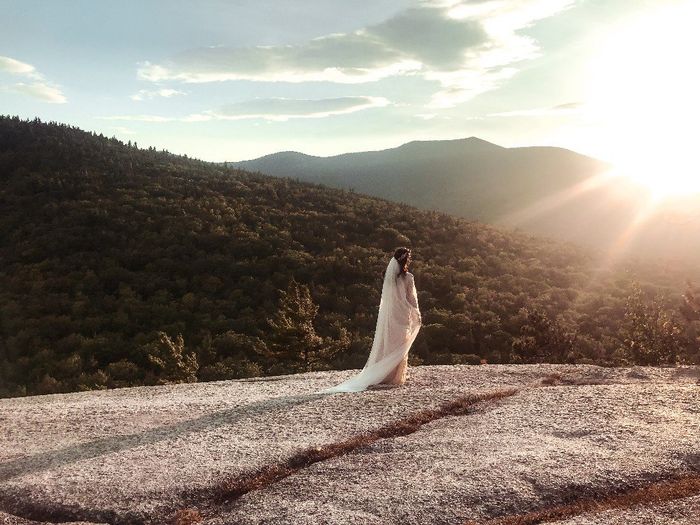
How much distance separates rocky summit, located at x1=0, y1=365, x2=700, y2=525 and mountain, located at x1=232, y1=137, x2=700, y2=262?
5365 cm

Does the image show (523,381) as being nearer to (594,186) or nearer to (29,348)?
(29,348)

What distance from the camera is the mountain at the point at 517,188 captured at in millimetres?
82750

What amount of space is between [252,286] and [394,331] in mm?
20049

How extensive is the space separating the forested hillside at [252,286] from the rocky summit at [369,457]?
7.95 meters

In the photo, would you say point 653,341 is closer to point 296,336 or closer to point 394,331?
point 394,331

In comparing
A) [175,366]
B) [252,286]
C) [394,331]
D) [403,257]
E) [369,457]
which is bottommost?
[175,366]

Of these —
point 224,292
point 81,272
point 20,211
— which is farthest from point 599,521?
point 20,211

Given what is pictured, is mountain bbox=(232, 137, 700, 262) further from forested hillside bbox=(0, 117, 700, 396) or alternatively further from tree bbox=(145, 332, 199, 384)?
tree bbox=(145, 332, 199, 384)

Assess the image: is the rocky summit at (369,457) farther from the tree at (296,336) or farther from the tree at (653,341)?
the tree at (296,336)

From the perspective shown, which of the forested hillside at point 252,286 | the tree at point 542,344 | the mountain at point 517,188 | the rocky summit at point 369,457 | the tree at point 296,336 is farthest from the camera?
the mountain at point 517,188

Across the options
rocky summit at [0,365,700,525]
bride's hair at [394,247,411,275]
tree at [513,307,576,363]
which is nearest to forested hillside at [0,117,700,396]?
tree at [513,307,576,363]

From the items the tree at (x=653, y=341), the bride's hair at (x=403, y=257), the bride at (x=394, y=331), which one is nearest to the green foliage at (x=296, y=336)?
the bride at (x=394, y=331)

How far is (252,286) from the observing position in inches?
1163

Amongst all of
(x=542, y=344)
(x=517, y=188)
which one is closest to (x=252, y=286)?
(x=542, y=344)
